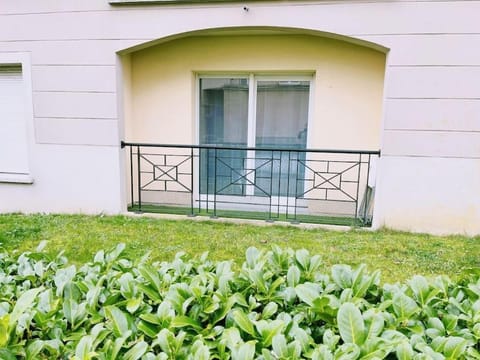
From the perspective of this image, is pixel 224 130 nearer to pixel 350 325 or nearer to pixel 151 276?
pixel 151 276

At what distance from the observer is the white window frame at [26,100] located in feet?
15.0

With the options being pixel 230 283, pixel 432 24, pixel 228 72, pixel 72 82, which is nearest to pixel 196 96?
pixel 228 72

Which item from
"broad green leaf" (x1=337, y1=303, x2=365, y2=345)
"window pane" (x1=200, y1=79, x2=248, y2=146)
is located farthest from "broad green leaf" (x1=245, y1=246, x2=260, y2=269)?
"window pane" (x1=200, y1=79, x2=248, y2=146)

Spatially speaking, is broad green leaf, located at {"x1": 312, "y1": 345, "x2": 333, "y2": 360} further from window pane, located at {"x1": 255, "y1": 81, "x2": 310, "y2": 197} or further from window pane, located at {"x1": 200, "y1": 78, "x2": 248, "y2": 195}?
window pane, located at {"x1": 200, "y1": 78, "x2": 248, "y2": 195}

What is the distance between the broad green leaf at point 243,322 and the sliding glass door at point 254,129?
405 centimetres

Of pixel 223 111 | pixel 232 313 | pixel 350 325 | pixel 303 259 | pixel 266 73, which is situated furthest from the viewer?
pixel 223 111

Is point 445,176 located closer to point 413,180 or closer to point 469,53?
point 413,180

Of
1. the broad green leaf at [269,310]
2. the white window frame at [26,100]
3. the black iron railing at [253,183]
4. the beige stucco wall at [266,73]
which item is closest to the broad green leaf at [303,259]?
the broad green leaf at [269,310]

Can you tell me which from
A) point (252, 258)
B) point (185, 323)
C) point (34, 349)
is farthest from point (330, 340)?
point (34, 349)

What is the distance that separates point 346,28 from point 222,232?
262 cm

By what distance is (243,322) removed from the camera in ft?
3.32

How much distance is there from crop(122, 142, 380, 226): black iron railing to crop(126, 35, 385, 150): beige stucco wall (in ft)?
0.89

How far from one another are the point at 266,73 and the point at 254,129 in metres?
0.79

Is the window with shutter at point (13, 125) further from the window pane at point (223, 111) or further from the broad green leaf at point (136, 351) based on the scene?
the broad green leaf at point (136, 351)
